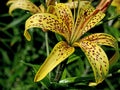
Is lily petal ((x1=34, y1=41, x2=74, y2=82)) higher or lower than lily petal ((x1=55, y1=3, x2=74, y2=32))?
above

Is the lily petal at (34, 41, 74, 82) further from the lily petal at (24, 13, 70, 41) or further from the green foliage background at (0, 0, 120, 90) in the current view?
the green foliage background at (0, 0, 120, 90)

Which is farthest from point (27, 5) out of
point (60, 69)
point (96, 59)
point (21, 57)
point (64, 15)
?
point (21, 57)

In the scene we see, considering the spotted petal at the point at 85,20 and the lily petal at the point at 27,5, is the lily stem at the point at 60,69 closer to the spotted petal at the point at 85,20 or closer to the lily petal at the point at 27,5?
the spotted petal at the point at 85,20

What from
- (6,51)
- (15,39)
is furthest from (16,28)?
(6,51)

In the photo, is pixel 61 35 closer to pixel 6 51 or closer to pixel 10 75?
pixel 10 75

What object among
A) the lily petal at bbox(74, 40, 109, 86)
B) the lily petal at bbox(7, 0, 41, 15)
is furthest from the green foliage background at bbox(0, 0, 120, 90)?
the lily petal at bbox(74, 40, 109, 86)

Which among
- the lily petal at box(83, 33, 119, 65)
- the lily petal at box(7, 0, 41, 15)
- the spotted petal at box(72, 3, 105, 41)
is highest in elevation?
the lily petal at box(7, 0, 41, 15)

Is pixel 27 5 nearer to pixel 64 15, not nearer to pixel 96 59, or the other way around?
pixel 64 15

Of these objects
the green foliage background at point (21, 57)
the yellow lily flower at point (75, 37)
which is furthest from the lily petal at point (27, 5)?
the green foliage background at point (21, 57)
